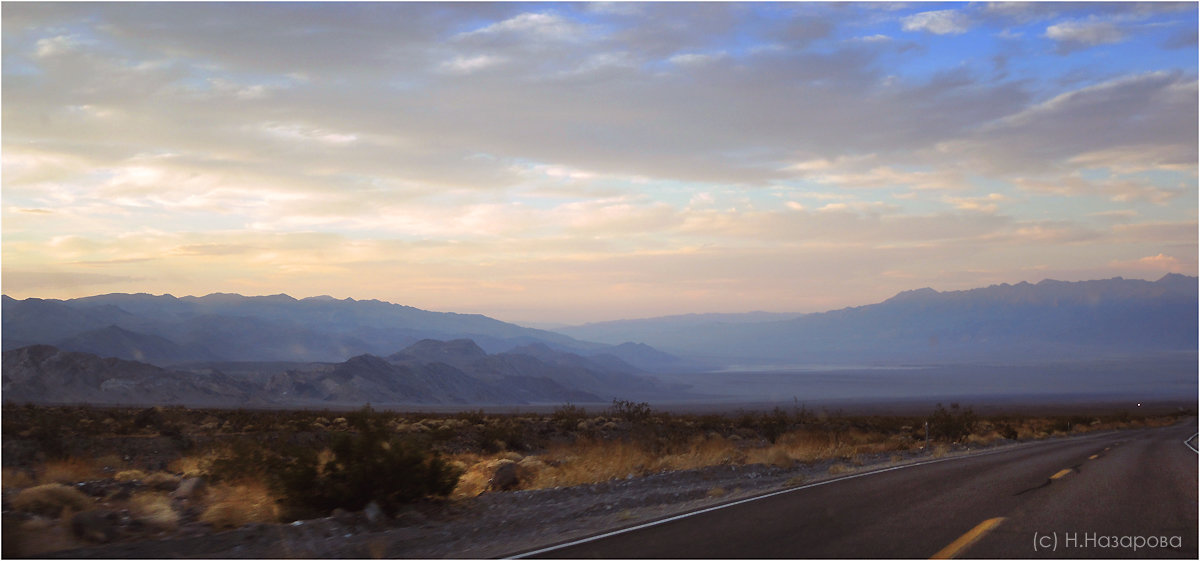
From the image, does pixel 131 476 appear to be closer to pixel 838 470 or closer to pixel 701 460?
pixel 701 460

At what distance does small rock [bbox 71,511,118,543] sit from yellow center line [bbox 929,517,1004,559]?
10.1 meters

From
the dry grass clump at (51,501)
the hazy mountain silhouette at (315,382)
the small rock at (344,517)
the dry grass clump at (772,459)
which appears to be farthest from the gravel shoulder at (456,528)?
the hazy mountain silhouette at (315,382)

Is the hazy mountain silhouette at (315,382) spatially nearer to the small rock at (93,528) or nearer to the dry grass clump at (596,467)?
the dry grass clump at (596,467)

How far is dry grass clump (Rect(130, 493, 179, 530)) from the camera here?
1131 centimetres

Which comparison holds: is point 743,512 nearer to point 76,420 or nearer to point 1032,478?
point 1032,478

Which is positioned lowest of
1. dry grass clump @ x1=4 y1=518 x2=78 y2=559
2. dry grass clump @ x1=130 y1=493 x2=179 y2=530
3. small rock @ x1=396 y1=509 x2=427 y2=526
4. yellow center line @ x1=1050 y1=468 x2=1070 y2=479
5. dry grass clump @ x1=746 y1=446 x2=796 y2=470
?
dry grass clump @ x1=746 y1=446 x2=796 y2=470

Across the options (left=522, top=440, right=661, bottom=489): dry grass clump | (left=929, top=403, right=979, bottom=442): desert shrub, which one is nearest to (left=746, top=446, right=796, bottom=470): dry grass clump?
(left=522, top=440, right=661, bottom=489): dry grass clump

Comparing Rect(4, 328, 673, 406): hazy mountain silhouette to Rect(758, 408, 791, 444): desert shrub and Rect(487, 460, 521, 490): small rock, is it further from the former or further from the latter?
Rect(487, 460, 521, 490): small rock

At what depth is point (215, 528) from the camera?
11320 mm

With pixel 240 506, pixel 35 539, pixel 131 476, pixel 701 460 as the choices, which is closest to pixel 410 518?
pixel 240 506

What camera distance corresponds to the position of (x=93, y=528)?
10484mm

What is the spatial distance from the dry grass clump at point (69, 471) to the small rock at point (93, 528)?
845cm

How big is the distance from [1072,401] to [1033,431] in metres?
106

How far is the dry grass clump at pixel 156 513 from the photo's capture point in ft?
37.1
